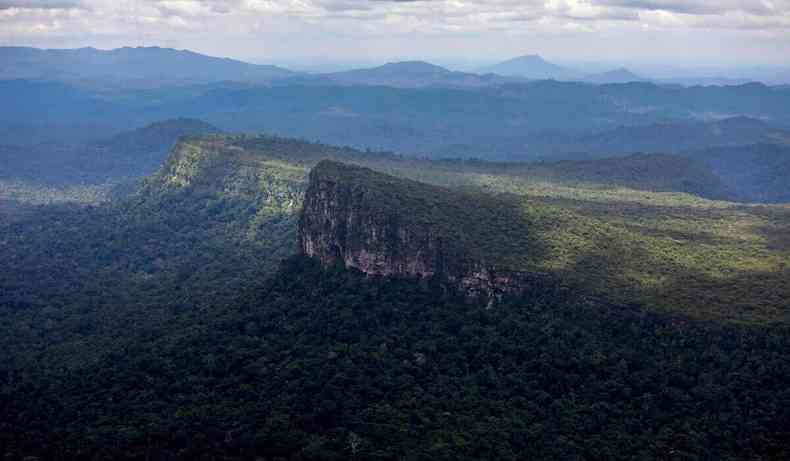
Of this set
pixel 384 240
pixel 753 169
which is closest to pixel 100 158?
pixel 384 240

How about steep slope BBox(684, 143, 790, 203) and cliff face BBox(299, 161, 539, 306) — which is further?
steep slope BBox(684, 143, 790, 203)

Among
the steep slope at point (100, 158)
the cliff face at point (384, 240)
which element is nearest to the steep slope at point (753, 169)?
the cliff face at point (384, 240)

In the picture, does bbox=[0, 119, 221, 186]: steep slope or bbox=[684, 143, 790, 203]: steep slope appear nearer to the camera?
bbox=[684, 143, 790, 203]: steep slope

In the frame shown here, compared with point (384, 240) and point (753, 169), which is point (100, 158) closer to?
point (384, 240)

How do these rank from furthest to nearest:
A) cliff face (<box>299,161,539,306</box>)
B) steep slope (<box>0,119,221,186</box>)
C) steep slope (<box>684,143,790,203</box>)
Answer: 1. steep slope (<box>0,119,221,186</box>)
2. steep slope (<box>684,143,790,203</box>)
3. cliff face (<box>299,161,539,306</box>)

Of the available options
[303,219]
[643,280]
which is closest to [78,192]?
[303,219]

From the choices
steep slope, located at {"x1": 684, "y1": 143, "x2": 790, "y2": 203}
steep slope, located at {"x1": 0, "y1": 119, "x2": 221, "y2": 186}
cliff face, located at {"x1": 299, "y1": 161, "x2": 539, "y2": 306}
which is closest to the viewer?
cliff face, located at {"x1": 299, "y1": 161, "x2": 539, "y2": 306}

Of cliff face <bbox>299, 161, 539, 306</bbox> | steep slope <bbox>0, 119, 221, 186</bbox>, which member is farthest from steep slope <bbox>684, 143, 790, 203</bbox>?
steep slope <bbox>0, 119, 221, 186</bbox>

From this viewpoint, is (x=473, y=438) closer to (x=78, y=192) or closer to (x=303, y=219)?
(x=303, y=219)

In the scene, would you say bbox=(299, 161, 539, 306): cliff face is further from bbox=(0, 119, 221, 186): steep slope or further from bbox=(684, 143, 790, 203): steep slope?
bbox=(0, 119, 221, 186): steep slope
